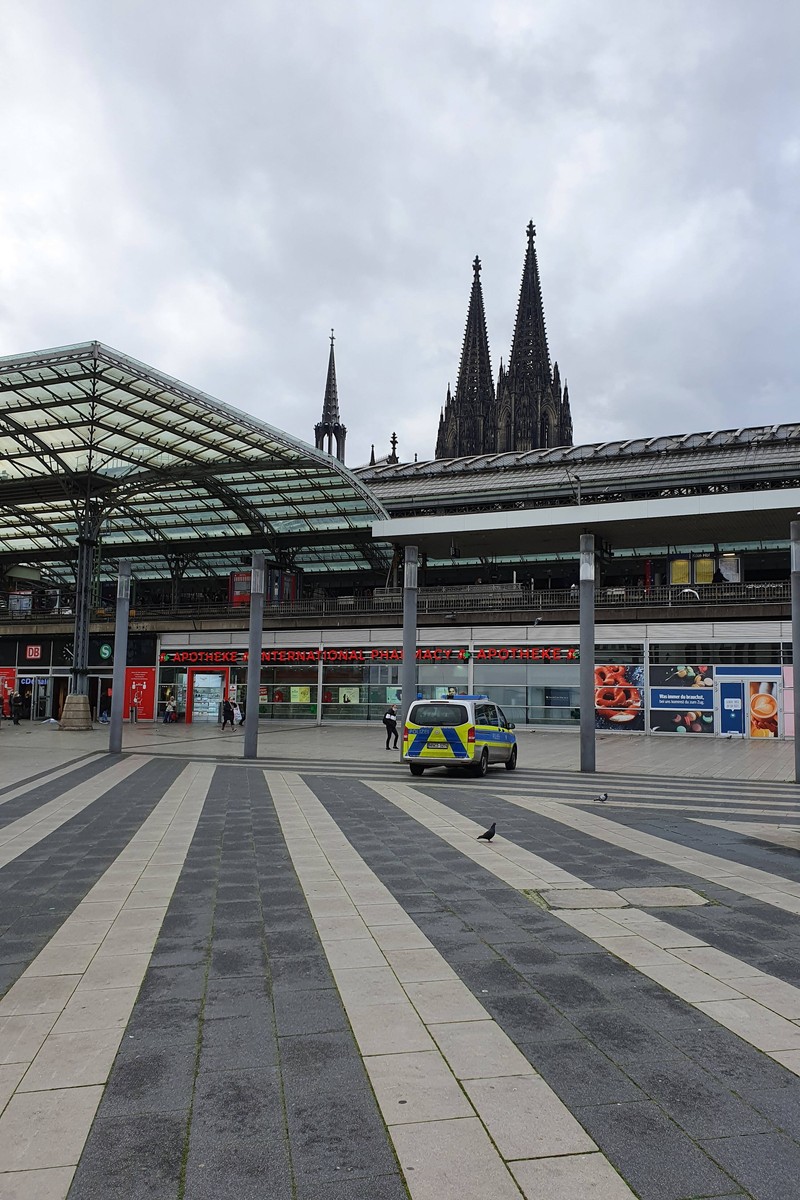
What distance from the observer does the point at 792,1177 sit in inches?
128

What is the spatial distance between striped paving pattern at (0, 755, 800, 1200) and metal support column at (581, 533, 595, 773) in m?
9.16

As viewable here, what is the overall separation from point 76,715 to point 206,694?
815 cm

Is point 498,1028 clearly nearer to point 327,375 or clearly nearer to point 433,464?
point 433,464

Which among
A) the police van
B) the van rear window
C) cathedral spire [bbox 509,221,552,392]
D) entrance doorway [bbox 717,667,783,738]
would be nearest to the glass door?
entrance doorway [bbox 717,667,783,738]

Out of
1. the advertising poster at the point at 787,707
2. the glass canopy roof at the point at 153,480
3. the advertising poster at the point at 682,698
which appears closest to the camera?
the advertising poster at the point at 787,707

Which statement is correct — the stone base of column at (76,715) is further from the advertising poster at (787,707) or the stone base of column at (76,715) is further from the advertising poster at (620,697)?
the advertising poster at (787,707)

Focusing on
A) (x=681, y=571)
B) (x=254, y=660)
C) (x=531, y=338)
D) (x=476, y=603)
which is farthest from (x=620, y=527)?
(x=531, y=338)

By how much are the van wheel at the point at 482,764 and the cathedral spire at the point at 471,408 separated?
72.2 m

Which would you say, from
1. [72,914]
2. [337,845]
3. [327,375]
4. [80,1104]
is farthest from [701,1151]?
[327,375]

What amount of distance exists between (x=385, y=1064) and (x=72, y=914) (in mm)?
3792

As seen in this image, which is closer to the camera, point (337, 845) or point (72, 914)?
point (72, 914)

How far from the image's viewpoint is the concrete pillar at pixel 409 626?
72.2ft

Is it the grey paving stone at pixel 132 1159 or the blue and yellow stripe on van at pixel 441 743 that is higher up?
the blue and yellow stripe on van at pixel 441 743

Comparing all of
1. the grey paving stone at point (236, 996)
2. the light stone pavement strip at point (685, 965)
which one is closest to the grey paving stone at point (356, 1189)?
the grey paving stone at point (236, 996)
